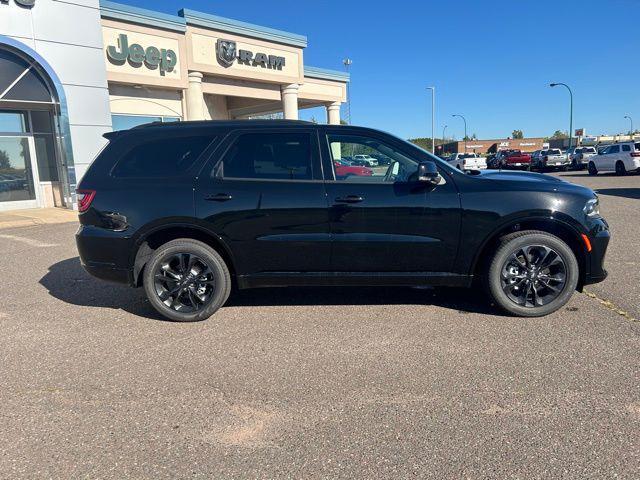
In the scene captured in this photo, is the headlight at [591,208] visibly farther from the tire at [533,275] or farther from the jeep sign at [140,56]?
the jeep sign at [140,56]

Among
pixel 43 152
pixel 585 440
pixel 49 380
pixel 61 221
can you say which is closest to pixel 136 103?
pixel 43 152

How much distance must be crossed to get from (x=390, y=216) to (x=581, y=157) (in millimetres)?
35214

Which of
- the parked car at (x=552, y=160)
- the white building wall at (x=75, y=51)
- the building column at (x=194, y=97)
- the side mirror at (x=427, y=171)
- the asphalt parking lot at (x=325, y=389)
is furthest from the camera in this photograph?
the parked car at (x=552, y=160)

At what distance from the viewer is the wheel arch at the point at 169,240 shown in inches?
179

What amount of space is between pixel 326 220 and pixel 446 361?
1.65 m

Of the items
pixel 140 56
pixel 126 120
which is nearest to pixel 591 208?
pixel 140 56

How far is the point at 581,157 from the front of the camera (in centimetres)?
3406

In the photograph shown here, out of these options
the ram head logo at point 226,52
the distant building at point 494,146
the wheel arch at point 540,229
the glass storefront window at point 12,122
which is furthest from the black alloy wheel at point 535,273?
the distant building at point 494,146

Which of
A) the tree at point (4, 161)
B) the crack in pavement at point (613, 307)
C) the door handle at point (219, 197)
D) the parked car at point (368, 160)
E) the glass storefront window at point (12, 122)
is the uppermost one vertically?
the glass storefront window at point (12, 122)

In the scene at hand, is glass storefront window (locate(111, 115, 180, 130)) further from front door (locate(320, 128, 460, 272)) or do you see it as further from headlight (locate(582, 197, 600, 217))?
headlight (locate(582, 197, 600, 217))

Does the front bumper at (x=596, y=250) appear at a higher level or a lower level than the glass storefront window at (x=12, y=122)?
lower

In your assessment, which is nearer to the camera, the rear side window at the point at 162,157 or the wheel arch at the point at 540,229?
the wheel arch at the point at 540,229

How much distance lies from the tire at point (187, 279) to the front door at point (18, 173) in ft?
40.0

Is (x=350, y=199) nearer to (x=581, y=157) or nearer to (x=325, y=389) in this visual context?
(x=325, y=389)
